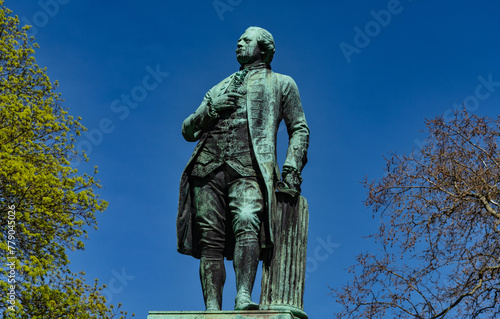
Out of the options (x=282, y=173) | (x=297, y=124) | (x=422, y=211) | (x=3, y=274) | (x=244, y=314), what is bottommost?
(x=244, y=314)

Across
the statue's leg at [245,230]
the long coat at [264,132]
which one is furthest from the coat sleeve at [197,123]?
the statue's leg at [245,230]

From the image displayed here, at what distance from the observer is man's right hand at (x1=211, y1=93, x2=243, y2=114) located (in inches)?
306

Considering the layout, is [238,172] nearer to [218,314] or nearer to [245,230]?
[245,230]

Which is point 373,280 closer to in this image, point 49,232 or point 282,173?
point 49,232

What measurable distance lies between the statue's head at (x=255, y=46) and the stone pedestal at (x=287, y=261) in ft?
4.87

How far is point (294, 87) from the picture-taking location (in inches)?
319

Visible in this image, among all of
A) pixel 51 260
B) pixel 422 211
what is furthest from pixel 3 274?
pixel 422 211

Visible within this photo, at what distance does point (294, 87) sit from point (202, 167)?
124 cm

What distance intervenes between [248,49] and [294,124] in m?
0.88

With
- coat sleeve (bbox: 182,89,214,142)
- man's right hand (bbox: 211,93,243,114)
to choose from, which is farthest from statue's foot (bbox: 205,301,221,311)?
man's right hand (bbox: 211,93,243,114)

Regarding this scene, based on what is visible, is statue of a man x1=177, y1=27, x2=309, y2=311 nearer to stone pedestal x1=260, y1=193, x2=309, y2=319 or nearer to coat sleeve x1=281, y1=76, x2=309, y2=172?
coat sleeve x1=281, y1=76, x2=309, y2=172

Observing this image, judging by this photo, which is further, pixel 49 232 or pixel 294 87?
pixel 49 232

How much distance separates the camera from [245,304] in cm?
695

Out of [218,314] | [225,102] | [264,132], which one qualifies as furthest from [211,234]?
[225,102]
